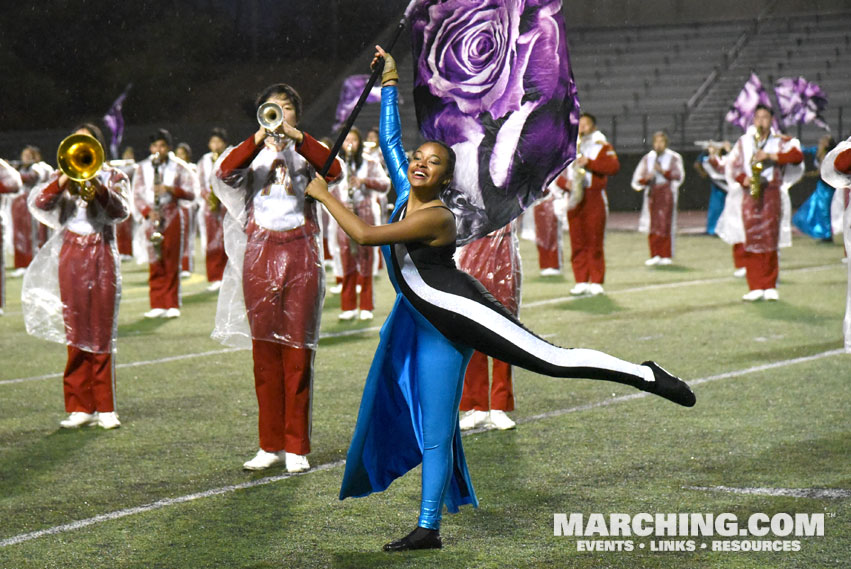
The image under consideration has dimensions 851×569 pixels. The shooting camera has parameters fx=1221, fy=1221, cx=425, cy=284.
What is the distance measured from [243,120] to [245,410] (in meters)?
24.5

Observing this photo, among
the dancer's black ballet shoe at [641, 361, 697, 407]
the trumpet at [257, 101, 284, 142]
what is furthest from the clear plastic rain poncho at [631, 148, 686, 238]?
the dancer's black ballet shoe at [641, 361, 697, 407]

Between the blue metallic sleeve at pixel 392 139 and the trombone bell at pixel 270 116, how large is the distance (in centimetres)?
72

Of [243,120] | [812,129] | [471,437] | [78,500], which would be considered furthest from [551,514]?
[243,120]

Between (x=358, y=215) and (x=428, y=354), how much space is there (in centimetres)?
694

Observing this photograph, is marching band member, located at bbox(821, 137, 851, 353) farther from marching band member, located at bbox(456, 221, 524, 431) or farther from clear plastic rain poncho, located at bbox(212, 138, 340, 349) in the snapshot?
clear plastic rain poncho, located at bbox(212, 138, 340, 349)

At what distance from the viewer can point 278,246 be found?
18.2ft

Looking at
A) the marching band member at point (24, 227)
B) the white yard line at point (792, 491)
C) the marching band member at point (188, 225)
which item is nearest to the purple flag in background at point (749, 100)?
the marching band member at point (188, 225)

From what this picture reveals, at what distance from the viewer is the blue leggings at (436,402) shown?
4.23 m

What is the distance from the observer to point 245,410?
23.0ft

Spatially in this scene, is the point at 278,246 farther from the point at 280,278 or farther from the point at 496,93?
the point at 496,93

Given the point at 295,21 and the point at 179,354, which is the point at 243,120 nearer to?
the point at 295,21

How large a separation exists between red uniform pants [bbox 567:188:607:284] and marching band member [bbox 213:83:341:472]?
7284 millimetres

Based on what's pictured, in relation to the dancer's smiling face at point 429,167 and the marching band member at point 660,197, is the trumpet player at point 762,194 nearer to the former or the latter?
the marching band member at point 660,197

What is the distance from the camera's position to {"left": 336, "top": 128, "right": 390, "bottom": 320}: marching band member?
428 inches
